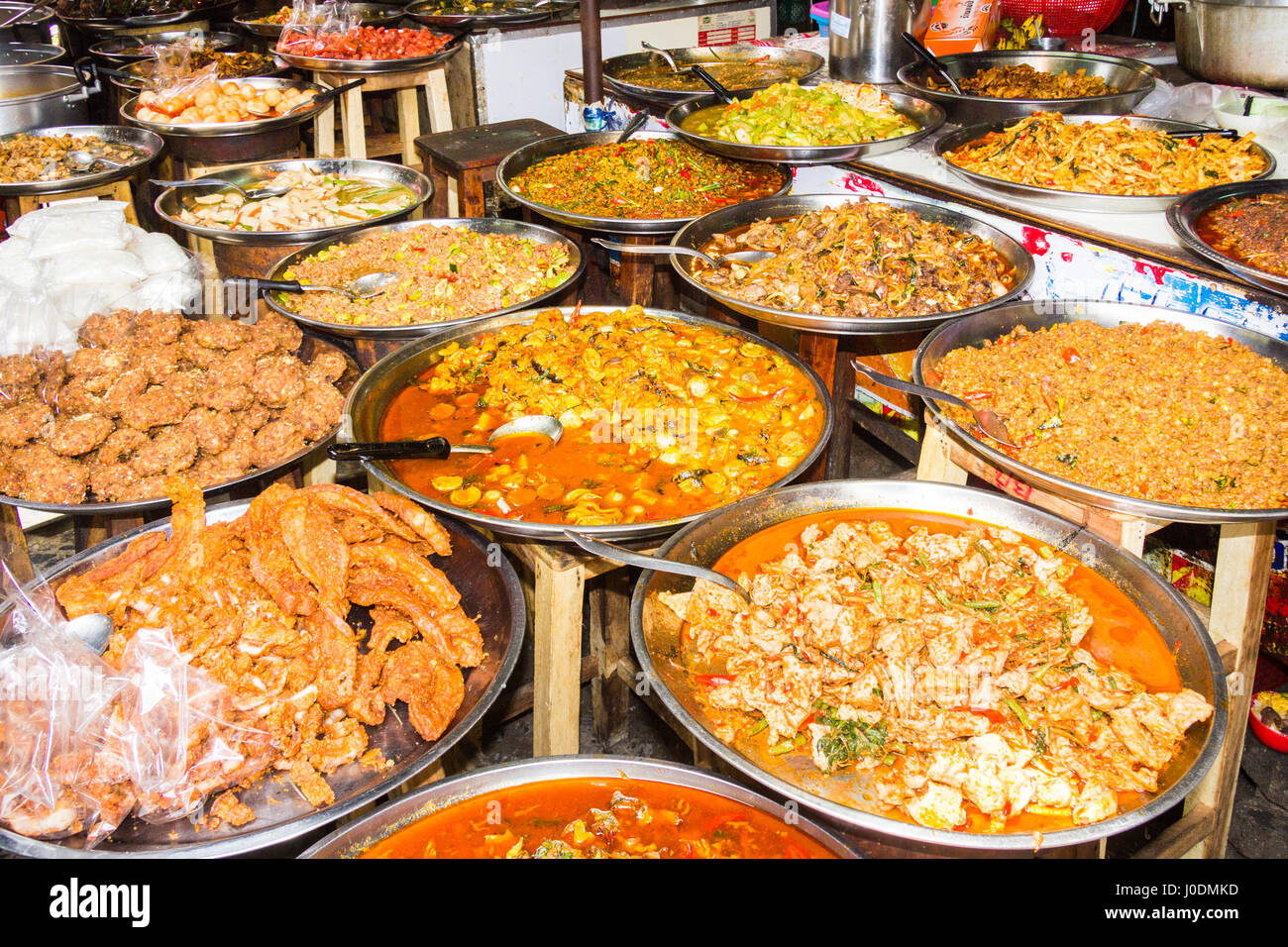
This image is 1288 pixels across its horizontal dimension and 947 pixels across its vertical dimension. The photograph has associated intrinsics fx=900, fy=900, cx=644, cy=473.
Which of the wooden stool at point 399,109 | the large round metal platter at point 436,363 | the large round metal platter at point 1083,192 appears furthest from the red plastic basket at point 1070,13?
the wooden stool at point 399,109

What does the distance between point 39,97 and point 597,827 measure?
256 inches

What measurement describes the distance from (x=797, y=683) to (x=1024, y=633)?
50 cm

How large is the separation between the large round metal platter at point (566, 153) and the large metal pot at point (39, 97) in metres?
3.66

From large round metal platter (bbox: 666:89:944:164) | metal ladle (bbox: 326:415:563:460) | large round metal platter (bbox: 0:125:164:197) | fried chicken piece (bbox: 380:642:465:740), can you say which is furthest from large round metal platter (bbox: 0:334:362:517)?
large round metal platter (bbox: 0:125:164:197)

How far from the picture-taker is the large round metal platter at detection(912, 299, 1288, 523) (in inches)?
75.1

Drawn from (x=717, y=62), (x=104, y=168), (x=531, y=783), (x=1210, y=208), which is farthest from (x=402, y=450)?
(x=104, y=168)

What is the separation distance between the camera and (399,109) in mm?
6504

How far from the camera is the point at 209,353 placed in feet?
10.0

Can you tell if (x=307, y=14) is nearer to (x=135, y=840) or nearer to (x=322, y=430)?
(x=322, y=430)

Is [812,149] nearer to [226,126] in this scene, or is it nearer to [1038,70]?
[1038,70]

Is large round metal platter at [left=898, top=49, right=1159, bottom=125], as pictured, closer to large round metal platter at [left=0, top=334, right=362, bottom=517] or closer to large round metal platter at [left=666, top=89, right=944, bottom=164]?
large round metal platter at [left=666, top=89, right=944, bottom=164]

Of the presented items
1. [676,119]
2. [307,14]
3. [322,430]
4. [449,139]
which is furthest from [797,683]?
[307,14]

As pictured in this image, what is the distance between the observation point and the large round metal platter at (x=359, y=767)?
1.60 m

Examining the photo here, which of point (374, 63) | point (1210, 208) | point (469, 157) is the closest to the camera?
point (1210, 208)
